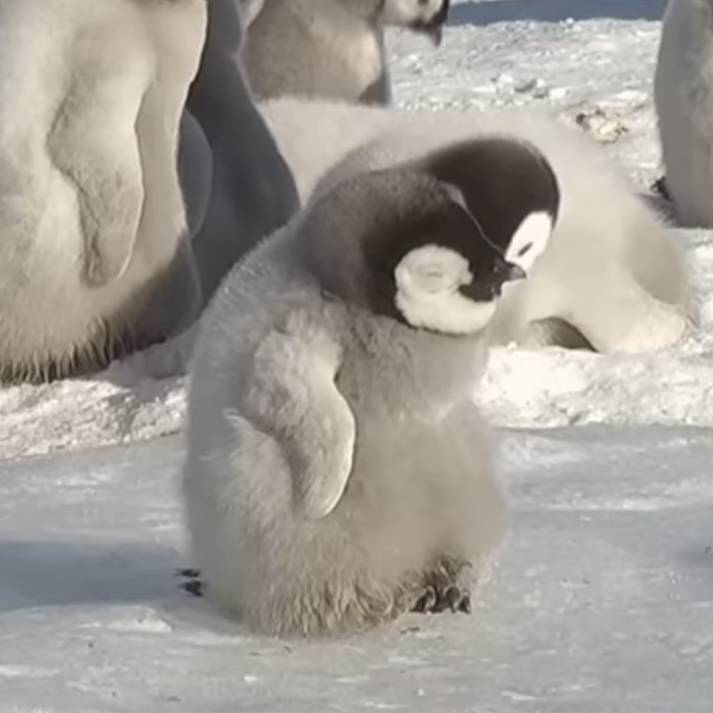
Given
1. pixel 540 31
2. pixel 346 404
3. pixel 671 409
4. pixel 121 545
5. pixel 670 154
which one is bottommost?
pixel 540 31

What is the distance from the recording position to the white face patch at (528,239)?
3242 mm

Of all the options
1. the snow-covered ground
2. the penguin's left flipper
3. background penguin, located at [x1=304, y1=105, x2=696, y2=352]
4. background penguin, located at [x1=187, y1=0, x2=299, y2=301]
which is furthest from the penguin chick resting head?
background penguin, located at [x1=187, y1=0, x2=299, y2=301]

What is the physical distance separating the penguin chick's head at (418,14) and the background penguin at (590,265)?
2.94 m

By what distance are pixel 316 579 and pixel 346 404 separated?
0.26 m

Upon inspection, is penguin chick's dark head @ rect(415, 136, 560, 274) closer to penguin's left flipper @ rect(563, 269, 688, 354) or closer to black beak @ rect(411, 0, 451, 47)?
penguin's left flipper @ rect(563, 269, 688, 354)

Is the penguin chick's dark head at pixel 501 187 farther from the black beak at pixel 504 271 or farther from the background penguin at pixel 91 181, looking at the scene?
the background penguin at pixel 91 181

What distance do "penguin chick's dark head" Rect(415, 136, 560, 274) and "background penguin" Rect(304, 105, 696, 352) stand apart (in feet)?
6.54

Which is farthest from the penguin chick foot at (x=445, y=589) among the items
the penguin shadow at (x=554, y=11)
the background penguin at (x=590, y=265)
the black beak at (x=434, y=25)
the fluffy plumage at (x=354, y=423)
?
the penguin shadow at (x=554, y=11)

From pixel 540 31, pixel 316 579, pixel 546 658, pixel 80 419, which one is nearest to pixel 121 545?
pixel 316 579

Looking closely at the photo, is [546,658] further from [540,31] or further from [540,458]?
[540,31]

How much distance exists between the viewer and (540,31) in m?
12.1

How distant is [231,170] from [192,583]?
268 cm

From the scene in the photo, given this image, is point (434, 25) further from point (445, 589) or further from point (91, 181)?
point (445, 589)

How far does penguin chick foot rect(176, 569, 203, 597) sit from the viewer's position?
11.2ft
